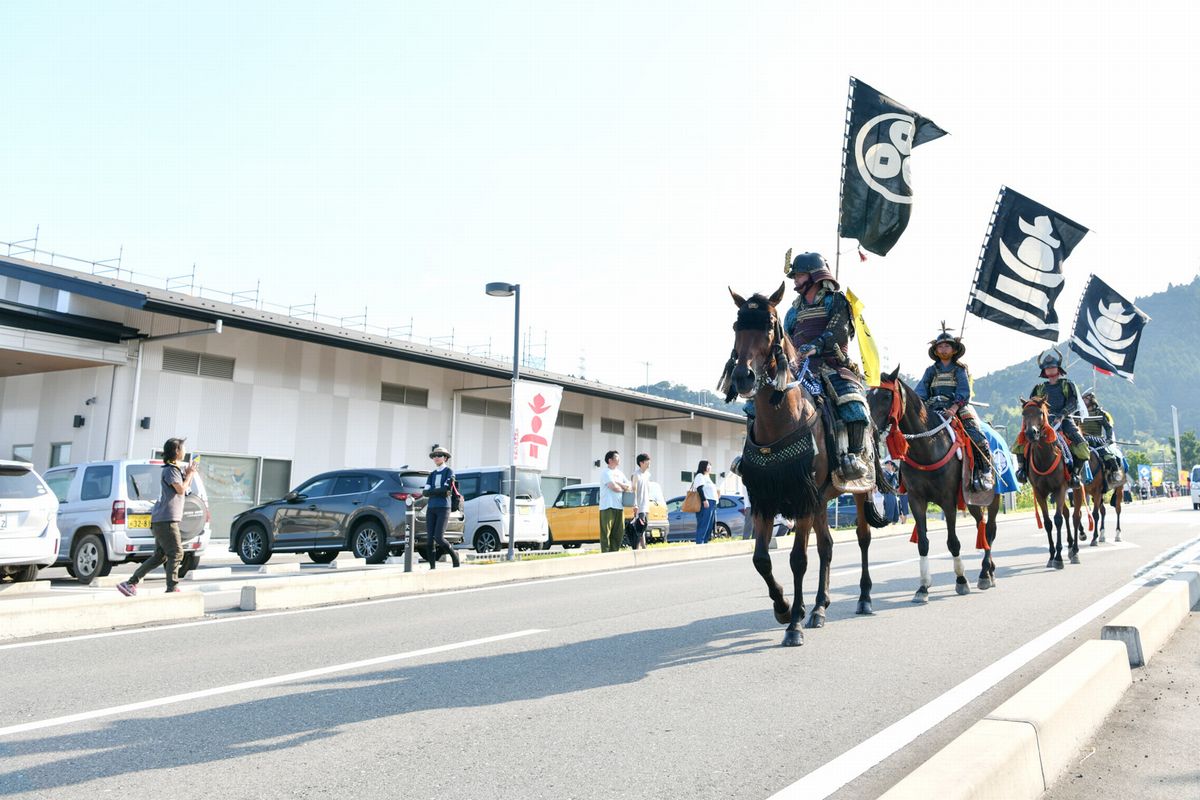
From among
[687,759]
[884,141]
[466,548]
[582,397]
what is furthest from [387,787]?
[582,397]

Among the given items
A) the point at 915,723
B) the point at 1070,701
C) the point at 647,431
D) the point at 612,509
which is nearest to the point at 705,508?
the point at 612,509

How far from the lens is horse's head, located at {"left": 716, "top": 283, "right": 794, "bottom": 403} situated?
20.9 ft

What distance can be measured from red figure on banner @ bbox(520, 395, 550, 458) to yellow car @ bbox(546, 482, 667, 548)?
743 cm

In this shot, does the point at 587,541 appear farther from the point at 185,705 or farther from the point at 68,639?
the point at 185,705

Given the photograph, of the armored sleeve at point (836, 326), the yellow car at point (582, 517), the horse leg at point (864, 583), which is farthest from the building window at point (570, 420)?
the armored sleeve at point (836, 326)

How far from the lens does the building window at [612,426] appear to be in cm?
3801

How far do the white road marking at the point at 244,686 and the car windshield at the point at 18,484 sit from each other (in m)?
7.21

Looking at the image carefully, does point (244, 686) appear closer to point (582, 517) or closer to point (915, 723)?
point (915, 723)

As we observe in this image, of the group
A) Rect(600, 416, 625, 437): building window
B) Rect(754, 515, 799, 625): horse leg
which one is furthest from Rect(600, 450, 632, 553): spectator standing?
Rect(600, 416, 625, 437): building window

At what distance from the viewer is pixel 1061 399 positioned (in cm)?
1547

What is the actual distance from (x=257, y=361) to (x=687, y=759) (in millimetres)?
23645

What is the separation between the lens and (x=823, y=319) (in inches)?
309

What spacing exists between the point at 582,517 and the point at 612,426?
15302mm

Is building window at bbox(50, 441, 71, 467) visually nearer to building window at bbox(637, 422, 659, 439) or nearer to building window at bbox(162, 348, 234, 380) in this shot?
building window at bbox(162, 348, 234, 380)
